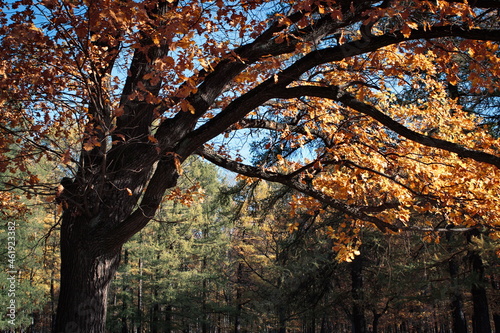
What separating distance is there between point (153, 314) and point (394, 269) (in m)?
13.7

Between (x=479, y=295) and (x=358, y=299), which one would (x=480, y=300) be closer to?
(x=479, y=295)

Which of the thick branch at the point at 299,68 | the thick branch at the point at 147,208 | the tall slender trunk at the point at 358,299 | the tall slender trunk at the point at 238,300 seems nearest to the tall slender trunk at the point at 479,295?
the tall slender trunk at the point at 358,299

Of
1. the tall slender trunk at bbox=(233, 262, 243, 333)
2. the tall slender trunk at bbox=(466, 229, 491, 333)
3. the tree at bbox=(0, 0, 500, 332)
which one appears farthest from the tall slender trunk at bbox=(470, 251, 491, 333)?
the tall slender trunk at bbox=(233, 262, 243, 333)

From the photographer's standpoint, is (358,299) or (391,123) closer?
(391,123)

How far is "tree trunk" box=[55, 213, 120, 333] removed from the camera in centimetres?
360

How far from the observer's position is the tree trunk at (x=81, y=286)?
11.8 feet

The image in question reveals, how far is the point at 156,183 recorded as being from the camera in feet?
12.5

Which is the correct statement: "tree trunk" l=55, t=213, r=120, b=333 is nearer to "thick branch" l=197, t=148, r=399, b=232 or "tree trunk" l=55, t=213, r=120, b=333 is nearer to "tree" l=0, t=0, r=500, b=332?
"tree" l=0, t=0, r=500, b=332

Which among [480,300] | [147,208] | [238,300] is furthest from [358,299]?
[147,208]

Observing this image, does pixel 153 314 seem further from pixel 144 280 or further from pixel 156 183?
pixel 156 183

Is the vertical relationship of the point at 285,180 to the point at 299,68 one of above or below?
below

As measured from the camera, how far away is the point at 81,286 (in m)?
3.65

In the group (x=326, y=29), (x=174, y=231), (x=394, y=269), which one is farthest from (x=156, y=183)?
(x=174, y=231)

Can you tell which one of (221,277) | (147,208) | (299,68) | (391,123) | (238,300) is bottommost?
(238,300)
